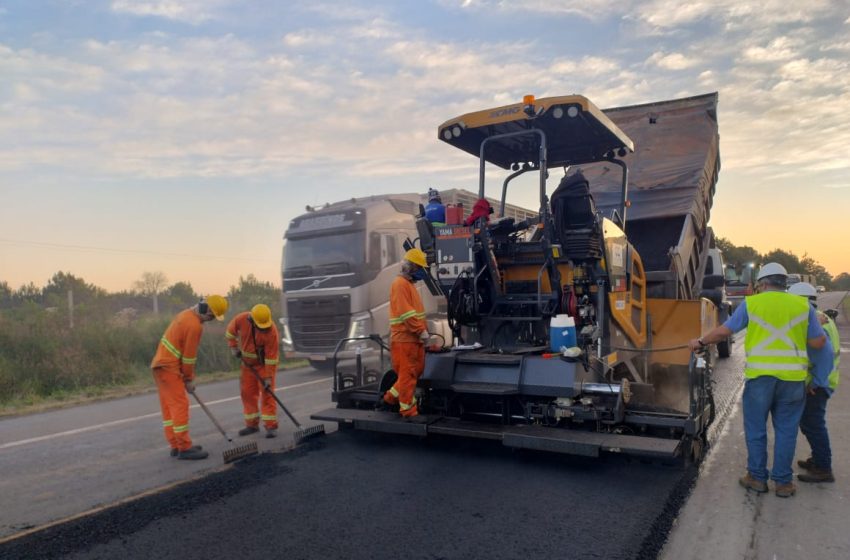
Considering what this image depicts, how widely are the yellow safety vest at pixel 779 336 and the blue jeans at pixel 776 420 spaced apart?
8 centimetres

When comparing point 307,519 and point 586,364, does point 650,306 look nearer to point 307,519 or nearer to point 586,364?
point 586,364

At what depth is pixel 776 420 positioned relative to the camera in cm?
442

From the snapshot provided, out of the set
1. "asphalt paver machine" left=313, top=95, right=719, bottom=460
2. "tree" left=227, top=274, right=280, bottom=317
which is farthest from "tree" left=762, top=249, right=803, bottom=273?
"asphalt paver machine" left=313, top=95, right=719, bottom=460

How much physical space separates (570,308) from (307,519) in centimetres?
283

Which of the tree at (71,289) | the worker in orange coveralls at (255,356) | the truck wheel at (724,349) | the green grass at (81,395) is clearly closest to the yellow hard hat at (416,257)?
the worker in orange coveralls at (255,356)

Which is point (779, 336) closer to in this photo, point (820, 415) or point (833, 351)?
point (833, 351)

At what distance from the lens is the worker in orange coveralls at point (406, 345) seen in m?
5.37

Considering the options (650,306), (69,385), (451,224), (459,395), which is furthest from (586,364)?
(69,385)

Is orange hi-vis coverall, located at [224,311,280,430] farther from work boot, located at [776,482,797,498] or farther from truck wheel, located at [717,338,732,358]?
truck wheel, located at [717,338,732,358]

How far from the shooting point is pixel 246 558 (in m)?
3.39

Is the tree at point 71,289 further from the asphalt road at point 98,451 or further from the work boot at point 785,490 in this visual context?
the work boot at point 785,490

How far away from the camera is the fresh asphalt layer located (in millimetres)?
3506

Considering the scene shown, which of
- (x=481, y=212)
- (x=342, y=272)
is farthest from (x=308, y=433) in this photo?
(x=342, y=272)

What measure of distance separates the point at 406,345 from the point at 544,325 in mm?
1333
